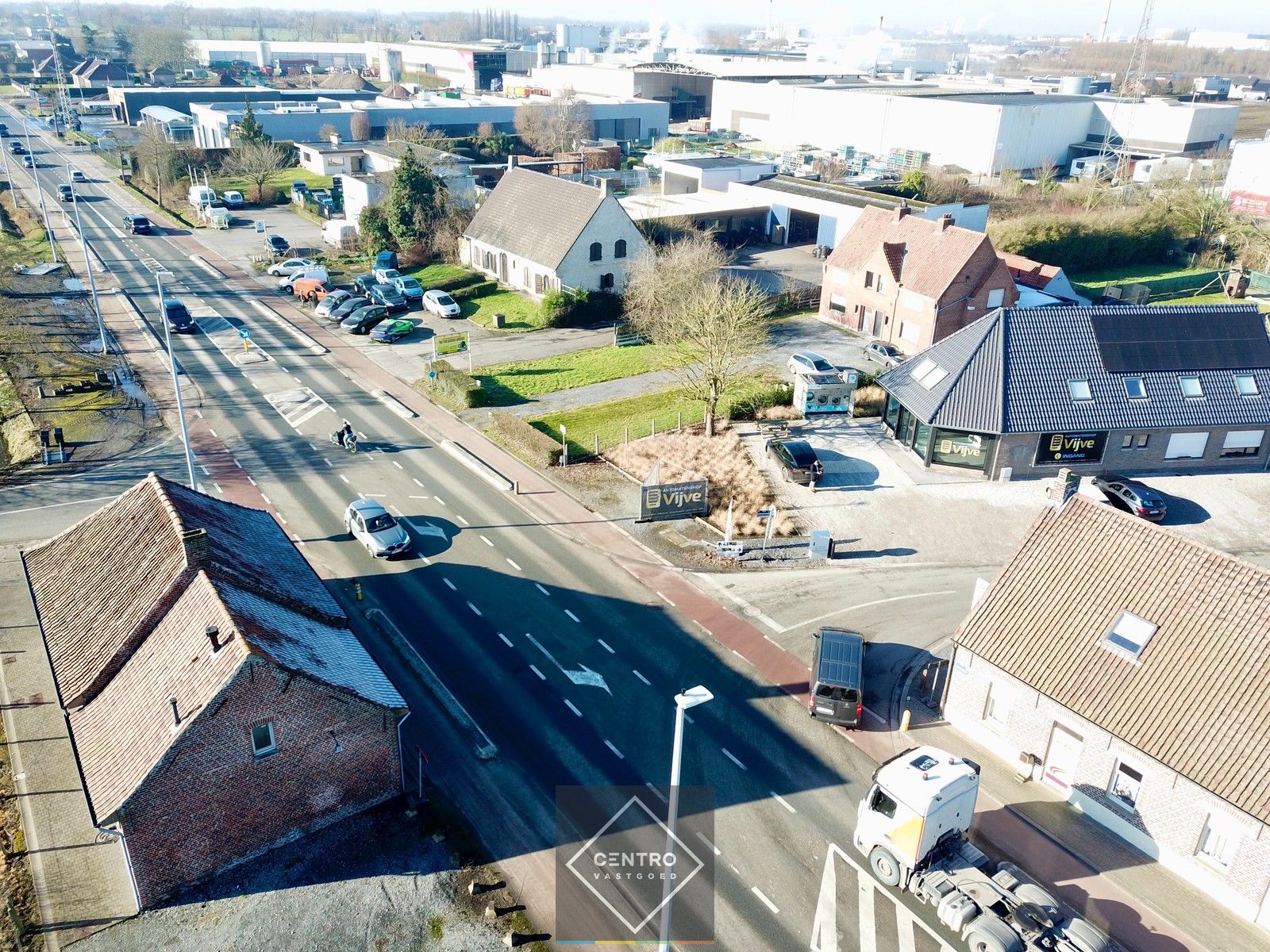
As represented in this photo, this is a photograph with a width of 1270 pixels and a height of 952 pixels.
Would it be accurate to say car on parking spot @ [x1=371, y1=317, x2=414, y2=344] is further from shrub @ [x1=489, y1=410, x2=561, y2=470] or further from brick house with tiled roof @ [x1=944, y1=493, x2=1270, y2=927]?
brick house with tiled roof @ [x1=944, y1=493, x2=1270, y2=927]

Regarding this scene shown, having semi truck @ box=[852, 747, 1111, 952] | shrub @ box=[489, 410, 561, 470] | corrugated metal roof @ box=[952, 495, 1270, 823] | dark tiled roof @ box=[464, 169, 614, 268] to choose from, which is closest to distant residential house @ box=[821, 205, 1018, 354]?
dark tiled roof @ box=[464, 169, 614, 268]

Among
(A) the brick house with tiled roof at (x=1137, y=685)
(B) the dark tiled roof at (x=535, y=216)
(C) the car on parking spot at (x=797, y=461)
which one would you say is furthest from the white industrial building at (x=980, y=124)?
(A) the brick house with tiled roof at (x=1137, y=685)

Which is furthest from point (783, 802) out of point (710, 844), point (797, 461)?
point (797, 461)

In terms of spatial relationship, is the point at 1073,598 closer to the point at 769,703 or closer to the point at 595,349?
the point at 769,703

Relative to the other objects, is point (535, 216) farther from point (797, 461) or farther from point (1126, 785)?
point (1126, 785)

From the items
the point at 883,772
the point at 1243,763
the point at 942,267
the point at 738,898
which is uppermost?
the point at 942,267

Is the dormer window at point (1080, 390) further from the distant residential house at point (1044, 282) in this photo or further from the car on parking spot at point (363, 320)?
the car on parking spot at point (363, 320)

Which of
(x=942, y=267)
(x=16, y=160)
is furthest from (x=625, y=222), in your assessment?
(x=16, y=160)
